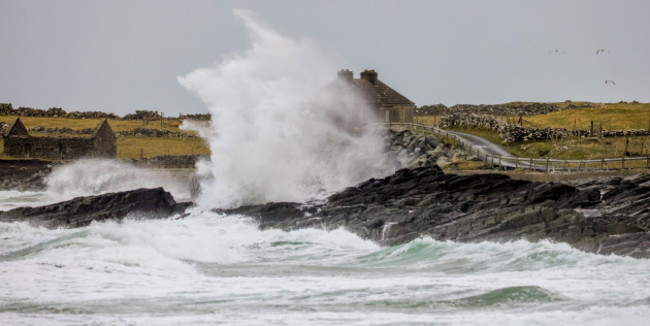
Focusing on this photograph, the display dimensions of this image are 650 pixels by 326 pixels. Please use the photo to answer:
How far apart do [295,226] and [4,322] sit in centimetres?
1496

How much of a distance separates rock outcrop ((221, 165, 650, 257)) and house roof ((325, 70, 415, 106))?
73.2ft

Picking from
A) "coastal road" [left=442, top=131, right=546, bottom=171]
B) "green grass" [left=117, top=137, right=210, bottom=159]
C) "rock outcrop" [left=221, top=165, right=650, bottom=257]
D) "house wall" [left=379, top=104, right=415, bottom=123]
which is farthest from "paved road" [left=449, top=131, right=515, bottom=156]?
"green grass" [left=117, top=137, right=210, bottom=159]

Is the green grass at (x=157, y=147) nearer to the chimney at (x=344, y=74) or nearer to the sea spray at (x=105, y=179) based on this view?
the sea spray at (x=105, y=179)

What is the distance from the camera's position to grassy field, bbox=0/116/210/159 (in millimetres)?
72088

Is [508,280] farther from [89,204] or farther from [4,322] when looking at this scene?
[89,204]

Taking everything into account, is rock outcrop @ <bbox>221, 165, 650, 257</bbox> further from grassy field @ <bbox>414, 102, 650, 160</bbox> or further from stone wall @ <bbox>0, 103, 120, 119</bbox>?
stone wall @ <bbox>0, 103, 120, 119</bbox>

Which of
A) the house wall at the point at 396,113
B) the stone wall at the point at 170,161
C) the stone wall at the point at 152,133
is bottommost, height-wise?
the stone wall at the point at 170,161

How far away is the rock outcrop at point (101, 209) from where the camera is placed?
124 ft

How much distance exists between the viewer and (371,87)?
64.4 meters

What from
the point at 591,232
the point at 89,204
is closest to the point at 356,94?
the point at 89,204

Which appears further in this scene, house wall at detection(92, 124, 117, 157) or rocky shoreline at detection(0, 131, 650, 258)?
house wall at detection(92, 124, 117, 157)

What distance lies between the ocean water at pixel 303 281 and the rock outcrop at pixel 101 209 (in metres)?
3.90

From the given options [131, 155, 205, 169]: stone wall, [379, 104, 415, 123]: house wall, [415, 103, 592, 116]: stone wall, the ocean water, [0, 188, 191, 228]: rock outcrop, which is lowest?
the ocean water

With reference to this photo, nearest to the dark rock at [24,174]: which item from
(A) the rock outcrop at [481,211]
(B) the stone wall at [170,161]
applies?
(B) the stone wall at [170,161]
